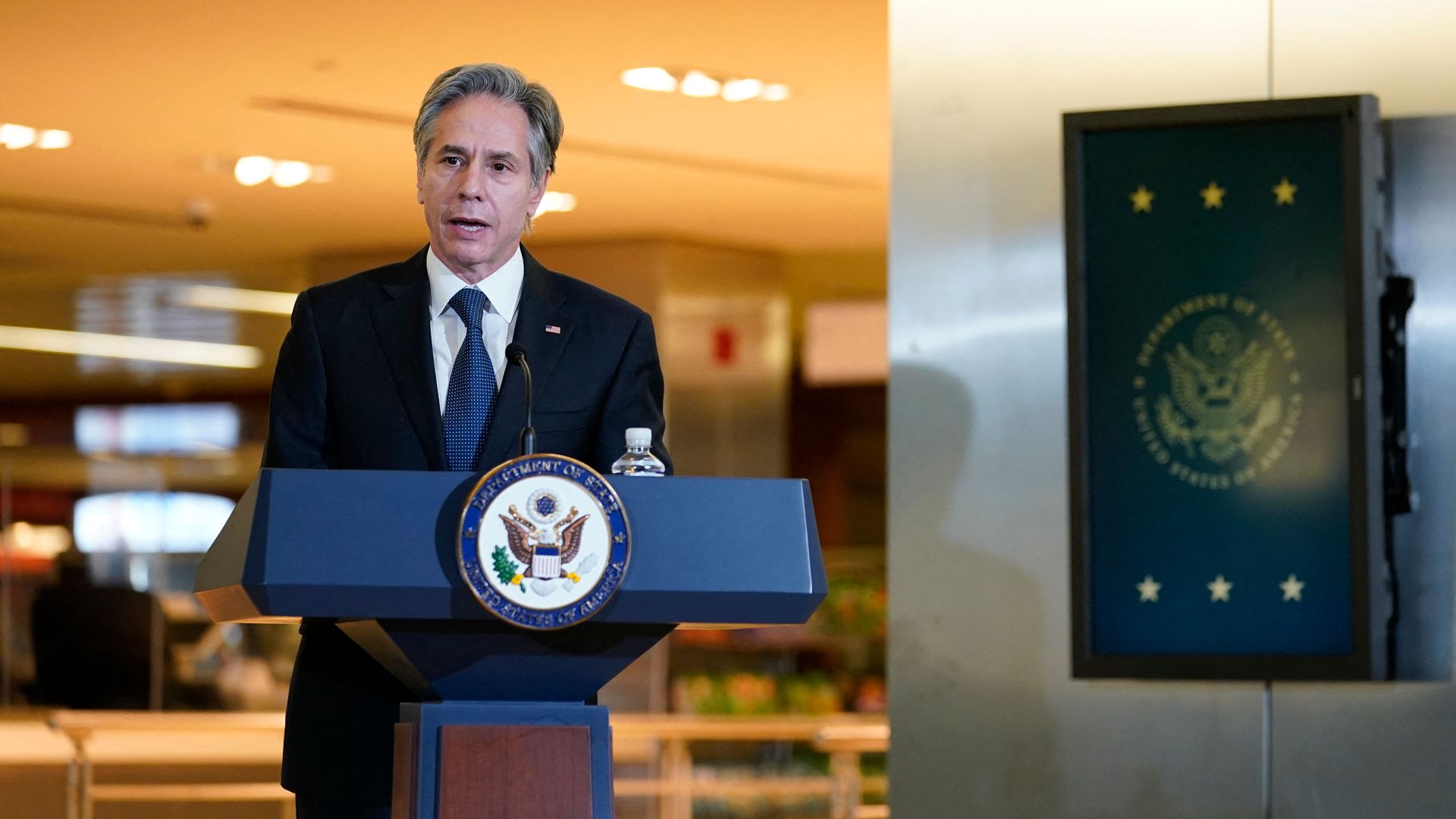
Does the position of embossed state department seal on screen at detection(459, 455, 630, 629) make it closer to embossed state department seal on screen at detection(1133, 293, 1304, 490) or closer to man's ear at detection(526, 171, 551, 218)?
man's ear at detection(526, 171, 551, 218)

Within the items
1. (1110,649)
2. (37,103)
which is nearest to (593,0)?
(37,103)

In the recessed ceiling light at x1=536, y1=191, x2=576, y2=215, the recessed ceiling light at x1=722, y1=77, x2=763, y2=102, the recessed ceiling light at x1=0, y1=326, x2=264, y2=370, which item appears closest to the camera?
the recessed ceiling light at x1=722, y1=77, x2=763, y2=102

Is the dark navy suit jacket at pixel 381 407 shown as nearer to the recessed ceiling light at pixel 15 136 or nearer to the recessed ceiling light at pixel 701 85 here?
the recessed ceiling light at pixel 701 85

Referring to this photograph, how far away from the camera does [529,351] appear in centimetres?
188

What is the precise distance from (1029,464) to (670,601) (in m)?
1.68

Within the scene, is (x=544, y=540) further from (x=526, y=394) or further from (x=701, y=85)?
(x=701, y=85)

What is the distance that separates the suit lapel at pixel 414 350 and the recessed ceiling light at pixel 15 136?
461cm

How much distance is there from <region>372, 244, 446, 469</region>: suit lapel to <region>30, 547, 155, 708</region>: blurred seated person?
7.81m

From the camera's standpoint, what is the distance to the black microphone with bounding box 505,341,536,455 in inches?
66.5

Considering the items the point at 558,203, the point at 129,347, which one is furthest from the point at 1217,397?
the point at 129,347

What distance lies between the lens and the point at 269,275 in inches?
346

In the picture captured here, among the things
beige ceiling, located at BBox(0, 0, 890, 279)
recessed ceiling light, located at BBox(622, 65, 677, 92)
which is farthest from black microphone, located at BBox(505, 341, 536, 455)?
recessed ceiling light, located at BBox(622, 65, 677, 92)

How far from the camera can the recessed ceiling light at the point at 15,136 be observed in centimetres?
613

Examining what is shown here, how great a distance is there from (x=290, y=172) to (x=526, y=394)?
17.3 ft
